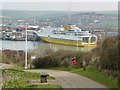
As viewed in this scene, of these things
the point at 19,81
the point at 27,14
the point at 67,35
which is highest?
the point at 27,14

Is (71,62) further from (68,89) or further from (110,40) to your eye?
(68,89)

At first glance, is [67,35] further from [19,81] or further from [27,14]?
[19,81]

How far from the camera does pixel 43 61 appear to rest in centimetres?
1416

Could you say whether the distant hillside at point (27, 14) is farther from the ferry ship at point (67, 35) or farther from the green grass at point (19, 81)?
the green grass at point (19, 81)

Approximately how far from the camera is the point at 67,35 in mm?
41375

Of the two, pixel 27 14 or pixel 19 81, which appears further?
pixel 27 14

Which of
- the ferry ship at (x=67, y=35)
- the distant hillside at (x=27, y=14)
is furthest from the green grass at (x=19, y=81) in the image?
the distant hillside at (x=27, y=14)

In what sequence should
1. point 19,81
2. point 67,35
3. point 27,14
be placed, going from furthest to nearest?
point 67,35
point 27,14
point 19,81

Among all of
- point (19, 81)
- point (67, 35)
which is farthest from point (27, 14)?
point (19, 81)

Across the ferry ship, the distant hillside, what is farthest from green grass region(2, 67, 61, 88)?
the distant hillside

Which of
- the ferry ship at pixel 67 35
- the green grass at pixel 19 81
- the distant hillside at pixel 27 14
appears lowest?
the green grass at pixel 19 81

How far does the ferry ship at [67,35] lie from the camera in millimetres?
36562

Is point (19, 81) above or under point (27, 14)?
under

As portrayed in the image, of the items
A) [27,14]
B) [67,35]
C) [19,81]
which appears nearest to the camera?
[19,81]
